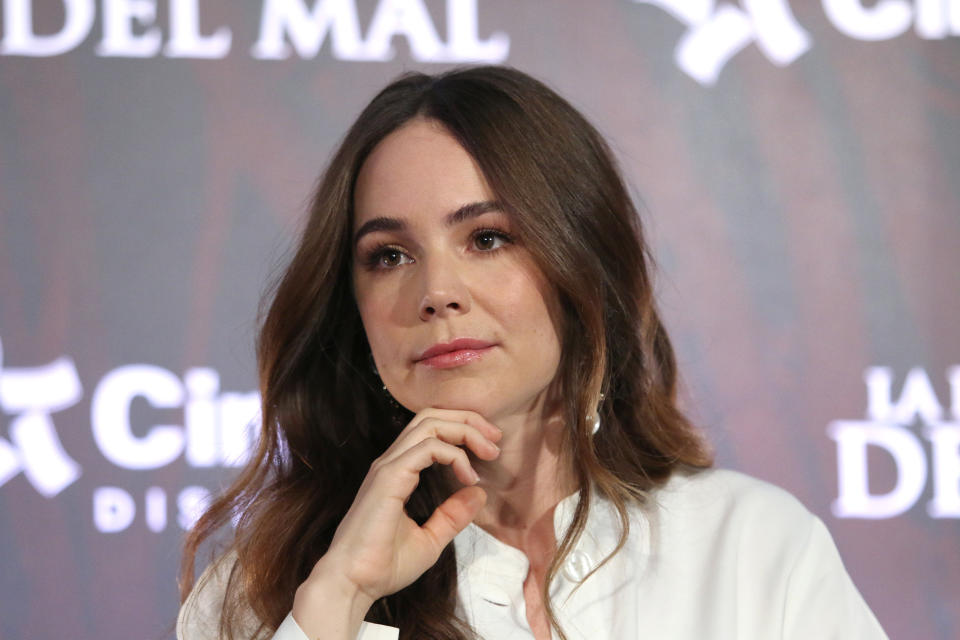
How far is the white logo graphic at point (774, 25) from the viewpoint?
104 inches

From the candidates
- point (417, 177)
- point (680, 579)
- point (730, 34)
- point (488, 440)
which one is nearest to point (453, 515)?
point (488, 440)

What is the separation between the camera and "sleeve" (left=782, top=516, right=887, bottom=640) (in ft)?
5.42

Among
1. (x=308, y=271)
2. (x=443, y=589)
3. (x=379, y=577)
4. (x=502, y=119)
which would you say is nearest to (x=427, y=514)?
(x=443, y=589)

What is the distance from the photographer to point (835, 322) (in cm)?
264

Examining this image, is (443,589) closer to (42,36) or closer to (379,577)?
(379,577)

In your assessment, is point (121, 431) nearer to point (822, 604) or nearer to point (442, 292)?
point (442, 292)

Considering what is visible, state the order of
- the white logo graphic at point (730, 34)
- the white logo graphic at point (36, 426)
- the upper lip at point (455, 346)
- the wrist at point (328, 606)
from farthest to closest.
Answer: the white logo graphic at point (730, 34), the white logo graphic at point (36, 426), the upper lip at point (455, 346), the wrist at point (328, 606)

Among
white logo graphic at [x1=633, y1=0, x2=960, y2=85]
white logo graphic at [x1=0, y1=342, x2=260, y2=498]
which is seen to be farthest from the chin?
white logo graphic at [x1=633, y1=0, x2=960, y2=85]

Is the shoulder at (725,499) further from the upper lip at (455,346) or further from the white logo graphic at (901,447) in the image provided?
the white logo graphic at (901,447)

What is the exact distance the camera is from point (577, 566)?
5.71 ft

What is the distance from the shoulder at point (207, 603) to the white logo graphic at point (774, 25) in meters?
1.57

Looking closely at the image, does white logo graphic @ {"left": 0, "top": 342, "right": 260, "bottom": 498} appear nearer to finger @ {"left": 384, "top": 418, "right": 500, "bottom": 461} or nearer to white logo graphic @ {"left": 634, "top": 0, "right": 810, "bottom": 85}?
finger @ {"left": 384, "top": 418, "right": 500, "bottom": 461}

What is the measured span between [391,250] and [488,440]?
1.09 ft

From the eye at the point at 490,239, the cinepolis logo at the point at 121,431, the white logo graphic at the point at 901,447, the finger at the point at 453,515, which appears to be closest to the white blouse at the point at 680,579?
the finger at the point at 453,515
